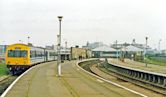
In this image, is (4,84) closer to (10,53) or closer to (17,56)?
(17,56)

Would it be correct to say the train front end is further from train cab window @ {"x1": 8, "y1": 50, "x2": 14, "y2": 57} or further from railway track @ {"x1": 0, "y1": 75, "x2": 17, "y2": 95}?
railway track @ {"x1": 0, "y1": 75, "x2": 17, "y2": 95}

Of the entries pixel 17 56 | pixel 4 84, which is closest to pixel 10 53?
pixel 17 56

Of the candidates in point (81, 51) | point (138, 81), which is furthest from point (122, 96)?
point (81, 51)

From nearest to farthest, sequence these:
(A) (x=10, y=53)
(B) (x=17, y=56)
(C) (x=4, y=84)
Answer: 1. (C) (x=4, y=84)
2. (B) (x=17, y=56)
3. (A) (x=10, y=53)

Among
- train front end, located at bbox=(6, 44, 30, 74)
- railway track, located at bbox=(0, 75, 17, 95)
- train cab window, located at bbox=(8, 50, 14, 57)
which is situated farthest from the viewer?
train cab window, located at bbox=(8, 50, 14, 57)

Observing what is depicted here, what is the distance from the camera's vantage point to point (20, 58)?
45031 mm

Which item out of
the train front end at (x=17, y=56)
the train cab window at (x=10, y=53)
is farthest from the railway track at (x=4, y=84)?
the train cab window at (x=10, y=53)

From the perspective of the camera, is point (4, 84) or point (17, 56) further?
point (17, 56)

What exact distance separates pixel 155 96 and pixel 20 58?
2608 centimetres

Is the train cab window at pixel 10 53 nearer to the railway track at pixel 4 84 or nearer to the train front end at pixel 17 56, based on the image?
the train front end at pixel 17 56

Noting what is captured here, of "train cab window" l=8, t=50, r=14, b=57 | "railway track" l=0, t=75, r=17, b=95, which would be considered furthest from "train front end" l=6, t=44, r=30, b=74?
"railway track" l=0, t=75, r=17, b=95

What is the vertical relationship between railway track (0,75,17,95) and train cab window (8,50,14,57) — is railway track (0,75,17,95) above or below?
below

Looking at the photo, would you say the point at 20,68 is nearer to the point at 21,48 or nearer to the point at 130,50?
the point at 21,48

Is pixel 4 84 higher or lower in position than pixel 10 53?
lower
